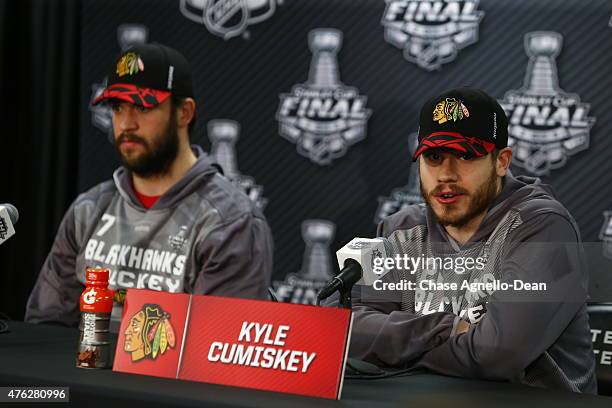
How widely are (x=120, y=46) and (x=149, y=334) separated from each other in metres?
Result: 2.27

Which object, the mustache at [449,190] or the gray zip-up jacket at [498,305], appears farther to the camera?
the mustache at [449,190]

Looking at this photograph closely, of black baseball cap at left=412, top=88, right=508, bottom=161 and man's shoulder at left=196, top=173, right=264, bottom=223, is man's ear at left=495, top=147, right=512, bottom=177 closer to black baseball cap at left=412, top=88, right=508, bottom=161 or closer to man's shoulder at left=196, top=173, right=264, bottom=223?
black baseball cap at left=412, top=88, right=508, bottom=161

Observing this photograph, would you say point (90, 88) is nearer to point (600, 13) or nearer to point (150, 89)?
point (150, 89)

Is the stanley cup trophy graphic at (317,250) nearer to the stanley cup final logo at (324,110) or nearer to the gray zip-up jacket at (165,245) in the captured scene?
the stanley cup final logo at (324,110)

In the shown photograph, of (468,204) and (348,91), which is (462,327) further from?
(348,91)

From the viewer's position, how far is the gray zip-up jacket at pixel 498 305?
1862 millimetres

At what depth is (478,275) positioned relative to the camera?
6.86ft

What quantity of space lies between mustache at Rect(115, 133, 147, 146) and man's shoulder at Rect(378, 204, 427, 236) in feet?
3.07

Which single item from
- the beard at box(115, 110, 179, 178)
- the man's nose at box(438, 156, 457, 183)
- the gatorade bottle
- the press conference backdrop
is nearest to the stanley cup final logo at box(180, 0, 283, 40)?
the press conference backdrop

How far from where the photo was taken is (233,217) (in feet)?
9.13

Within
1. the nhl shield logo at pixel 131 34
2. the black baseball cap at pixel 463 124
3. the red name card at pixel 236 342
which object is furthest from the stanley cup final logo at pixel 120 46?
the red name card at pixel 236 342

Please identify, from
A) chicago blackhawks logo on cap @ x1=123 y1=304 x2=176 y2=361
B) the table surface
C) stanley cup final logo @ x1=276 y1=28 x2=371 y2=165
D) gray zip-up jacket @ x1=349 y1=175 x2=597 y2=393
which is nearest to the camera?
the table surface

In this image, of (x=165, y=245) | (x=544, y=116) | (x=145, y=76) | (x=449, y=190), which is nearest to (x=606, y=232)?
(x=544, y=116)

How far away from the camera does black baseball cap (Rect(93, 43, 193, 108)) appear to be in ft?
9.18
